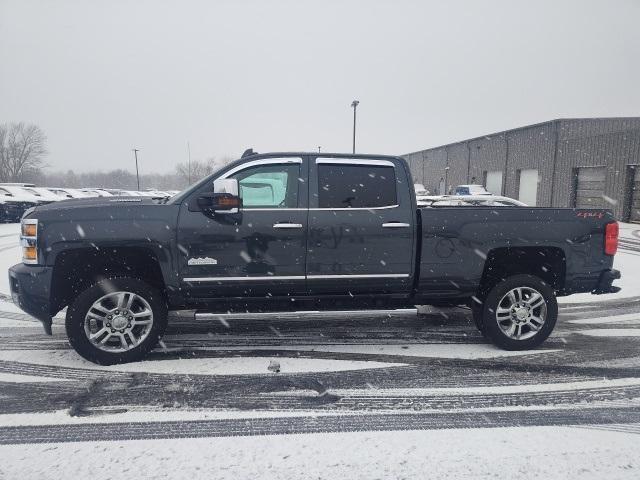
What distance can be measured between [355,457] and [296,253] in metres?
2.02

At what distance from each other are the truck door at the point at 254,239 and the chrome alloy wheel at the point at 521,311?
2186mm

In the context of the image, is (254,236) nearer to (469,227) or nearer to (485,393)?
(469,227)

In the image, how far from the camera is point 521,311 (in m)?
4.50

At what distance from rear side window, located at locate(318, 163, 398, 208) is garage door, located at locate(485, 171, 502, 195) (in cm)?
3868

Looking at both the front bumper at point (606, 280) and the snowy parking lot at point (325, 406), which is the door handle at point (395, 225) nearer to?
the snowy parking lot at point (325, 406)

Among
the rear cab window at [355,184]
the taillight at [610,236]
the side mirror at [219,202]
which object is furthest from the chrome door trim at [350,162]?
the taillight at [610,236]

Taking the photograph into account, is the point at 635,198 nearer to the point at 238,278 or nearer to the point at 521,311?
the point at 521,311

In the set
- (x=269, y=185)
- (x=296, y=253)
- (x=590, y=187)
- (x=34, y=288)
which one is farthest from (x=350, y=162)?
(x=590, y=187)

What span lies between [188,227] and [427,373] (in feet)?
8.70

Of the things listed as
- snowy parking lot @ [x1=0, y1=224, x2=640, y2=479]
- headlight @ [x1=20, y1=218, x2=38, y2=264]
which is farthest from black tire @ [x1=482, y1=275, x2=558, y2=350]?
headlight @ [x1=20, y1=218, x2=38, y2=264]

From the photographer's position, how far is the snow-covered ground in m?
2.49

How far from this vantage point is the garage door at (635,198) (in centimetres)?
2320

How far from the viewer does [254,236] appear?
409 cm

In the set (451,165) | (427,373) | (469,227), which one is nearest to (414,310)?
(427,373)
